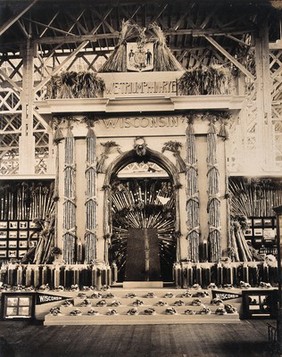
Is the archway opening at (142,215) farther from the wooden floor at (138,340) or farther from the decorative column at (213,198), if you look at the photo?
the wooden floor at (138,340)

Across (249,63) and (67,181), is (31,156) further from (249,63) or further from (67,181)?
(249,63)

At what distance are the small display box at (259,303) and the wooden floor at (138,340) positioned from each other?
48 cm

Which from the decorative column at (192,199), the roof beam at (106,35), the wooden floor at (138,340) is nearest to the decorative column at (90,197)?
the decorative column at (192,199)

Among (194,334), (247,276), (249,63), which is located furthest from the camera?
(249,63)

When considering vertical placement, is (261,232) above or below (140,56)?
below

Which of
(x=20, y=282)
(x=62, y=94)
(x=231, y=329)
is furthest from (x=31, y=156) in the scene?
(x=231, y=329)

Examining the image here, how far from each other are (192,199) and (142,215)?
11.2 ft

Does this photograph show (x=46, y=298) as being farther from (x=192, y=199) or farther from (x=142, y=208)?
(x=142, y=208)

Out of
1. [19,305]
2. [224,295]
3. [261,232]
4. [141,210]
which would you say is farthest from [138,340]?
[261,232]

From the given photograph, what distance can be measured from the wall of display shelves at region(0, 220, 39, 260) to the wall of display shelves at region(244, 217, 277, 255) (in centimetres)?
793

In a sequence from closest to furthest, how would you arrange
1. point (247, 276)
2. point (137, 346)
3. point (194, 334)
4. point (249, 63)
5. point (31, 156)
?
point (137, 346), point (194, 334), point (247, 276), point (31, 156), point (249, 63)

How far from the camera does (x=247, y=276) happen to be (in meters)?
14.9

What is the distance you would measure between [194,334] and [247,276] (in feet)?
13.1

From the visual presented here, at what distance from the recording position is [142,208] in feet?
62.2
